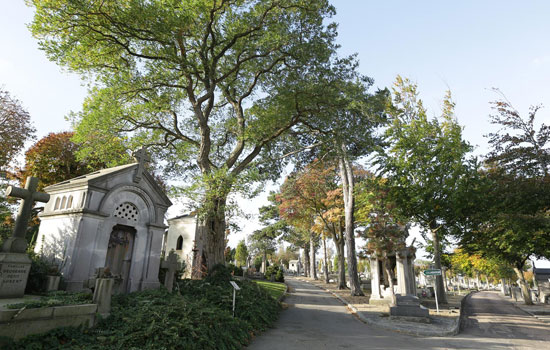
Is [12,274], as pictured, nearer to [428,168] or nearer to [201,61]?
[201,61]

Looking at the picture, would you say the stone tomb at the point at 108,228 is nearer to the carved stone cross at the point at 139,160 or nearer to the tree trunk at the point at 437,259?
the carved stone cross at the point at 139,160

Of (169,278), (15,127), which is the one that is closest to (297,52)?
(169,278)

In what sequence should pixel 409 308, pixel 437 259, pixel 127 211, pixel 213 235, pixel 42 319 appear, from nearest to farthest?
pixel 42 319
pixel 127 211
pixel 409 308
pixel 213 235
pixel 437 259

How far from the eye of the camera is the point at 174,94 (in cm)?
1460

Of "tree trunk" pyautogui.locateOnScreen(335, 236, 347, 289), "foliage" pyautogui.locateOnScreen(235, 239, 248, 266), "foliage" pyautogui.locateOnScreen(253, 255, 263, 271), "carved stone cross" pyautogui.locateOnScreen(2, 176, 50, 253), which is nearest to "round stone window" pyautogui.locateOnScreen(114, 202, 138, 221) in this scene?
"carved stone cross" pyautogui.locateOnScreen(2, 176, 50, 253)

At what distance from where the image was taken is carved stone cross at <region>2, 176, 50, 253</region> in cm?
750

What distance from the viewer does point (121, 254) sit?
10867 mm

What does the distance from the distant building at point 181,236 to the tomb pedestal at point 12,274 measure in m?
18.4

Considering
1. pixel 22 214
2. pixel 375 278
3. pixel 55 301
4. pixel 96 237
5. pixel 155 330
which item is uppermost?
pixel 22 214

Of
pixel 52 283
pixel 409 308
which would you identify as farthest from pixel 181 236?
pixel 409 308

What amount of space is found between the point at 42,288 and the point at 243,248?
144ft

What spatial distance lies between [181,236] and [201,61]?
18456 mm

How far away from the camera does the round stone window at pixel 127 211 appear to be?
10.8m

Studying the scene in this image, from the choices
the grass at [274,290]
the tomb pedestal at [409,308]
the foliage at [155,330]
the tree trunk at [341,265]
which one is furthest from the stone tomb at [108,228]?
the tree trunk at [341,265]
